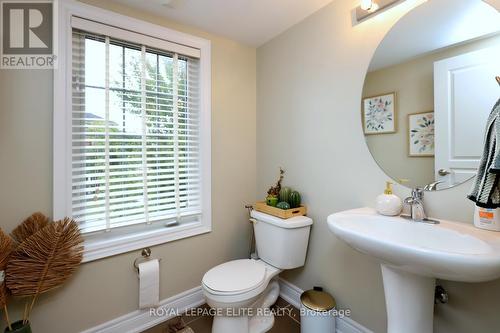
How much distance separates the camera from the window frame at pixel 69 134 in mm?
1336

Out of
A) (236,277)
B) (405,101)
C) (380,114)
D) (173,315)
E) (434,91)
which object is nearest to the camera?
(434,91)

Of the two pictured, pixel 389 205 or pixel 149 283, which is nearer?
pixel 389 205

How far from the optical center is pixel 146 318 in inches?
63.8

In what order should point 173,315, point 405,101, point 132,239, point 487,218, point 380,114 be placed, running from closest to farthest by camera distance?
point 487,218, point 405,101, point 380,114, point 132,239, point 173,315

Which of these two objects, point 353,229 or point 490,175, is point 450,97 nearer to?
point 490,175

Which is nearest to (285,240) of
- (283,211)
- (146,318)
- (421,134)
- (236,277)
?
(283,211)

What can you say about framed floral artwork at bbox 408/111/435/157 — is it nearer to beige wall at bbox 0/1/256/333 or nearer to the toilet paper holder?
beige wall at bbox 0/1/256/333

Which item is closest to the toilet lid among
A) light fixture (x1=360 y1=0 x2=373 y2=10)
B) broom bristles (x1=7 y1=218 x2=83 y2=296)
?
broom bristles (x1=7 y1=218 x2=83 y2=296)

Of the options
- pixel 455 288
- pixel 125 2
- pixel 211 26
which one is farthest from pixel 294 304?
pixel 125 2

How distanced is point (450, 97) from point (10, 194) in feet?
7.56

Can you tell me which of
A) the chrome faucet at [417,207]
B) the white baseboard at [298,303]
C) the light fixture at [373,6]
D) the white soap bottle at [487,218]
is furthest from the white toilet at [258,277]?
the light fixture at [373,6]

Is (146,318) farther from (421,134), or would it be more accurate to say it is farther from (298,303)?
(421,134)

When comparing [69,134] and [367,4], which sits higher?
[367,4]

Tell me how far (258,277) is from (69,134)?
147 cm
